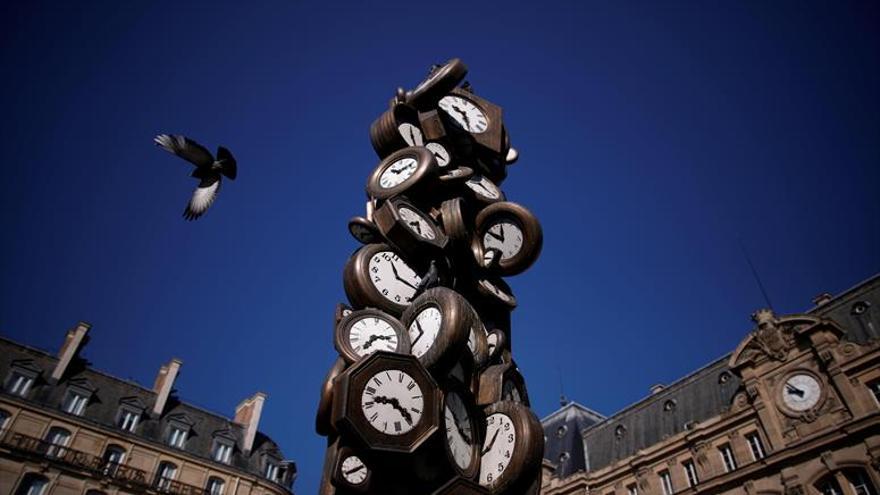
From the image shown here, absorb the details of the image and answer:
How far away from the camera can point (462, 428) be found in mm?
4574

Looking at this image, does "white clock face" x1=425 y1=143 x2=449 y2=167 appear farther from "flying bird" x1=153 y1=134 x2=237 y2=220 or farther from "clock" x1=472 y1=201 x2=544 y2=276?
"flying bird" x1=153 y1=134 x2=237 y2=220

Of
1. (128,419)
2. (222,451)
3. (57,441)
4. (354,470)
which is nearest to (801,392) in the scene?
(354,470)

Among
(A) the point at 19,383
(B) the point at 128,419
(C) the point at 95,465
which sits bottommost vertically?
(C) the point at 95,465

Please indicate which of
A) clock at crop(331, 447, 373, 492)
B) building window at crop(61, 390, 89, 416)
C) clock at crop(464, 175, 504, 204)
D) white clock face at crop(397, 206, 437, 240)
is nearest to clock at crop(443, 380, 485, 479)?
clock at crop(331, 447, 373, 492)

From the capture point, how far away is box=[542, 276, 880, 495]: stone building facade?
2291 centimetres

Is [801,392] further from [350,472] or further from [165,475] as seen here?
[165,475]

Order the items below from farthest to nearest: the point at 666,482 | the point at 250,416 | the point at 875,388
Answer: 1. the point at 250,416
2. the point at 666,482
3. the point at 875,388

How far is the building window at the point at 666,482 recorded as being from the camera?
28.8m

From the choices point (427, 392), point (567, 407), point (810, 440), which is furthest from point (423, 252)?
point (567, 407)

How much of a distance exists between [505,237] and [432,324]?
2222mm

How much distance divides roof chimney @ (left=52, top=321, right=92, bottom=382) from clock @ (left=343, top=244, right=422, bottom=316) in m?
34.1

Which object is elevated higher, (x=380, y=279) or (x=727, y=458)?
(x=727, y=458)

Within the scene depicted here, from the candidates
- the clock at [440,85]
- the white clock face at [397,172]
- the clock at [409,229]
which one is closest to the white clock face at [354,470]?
the clock at [409,229]

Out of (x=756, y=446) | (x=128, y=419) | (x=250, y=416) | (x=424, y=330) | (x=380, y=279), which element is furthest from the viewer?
(x=250, y=416)
